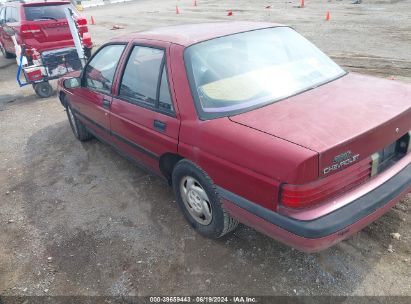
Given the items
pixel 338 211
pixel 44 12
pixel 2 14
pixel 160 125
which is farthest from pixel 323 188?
pixel 2 14

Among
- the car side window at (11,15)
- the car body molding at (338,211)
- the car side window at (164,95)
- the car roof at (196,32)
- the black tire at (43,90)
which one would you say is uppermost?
the car side window at (11,15)

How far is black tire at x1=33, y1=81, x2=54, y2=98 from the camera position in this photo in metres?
8.04

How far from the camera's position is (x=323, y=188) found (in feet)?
7.43

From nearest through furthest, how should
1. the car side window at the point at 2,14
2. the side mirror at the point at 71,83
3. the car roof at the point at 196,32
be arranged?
the car roof at the point at 196,32, the side mirror at the point at 71,83, the car side window at the point at 2,14

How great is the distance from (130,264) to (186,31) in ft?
7.28

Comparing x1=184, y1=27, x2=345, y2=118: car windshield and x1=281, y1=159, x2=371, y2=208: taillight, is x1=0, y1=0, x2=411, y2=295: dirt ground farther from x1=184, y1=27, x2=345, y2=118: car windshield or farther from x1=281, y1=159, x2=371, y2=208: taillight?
x1=184, y1=27, x2=345, y2=118: car windshield

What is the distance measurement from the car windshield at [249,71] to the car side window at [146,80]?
0.34 m

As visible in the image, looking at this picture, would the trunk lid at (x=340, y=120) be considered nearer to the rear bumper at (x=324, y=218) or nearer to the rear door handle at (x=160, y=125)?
the rear bumper at (x=324, y=218)

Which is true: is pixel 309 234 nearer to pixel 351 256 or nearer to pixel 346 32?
pixel 351 256

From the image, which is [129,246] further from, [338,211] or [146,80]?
[338,211]

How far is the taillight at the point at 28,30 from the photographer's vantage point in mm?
8320

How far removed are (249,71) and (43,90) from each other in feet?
21.8

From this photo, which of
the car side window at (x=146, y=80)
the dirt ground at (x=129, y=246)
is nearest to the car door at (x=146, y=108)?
the car side window at (x=146, y=80)

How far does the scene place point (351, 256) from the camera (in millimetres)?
2867
